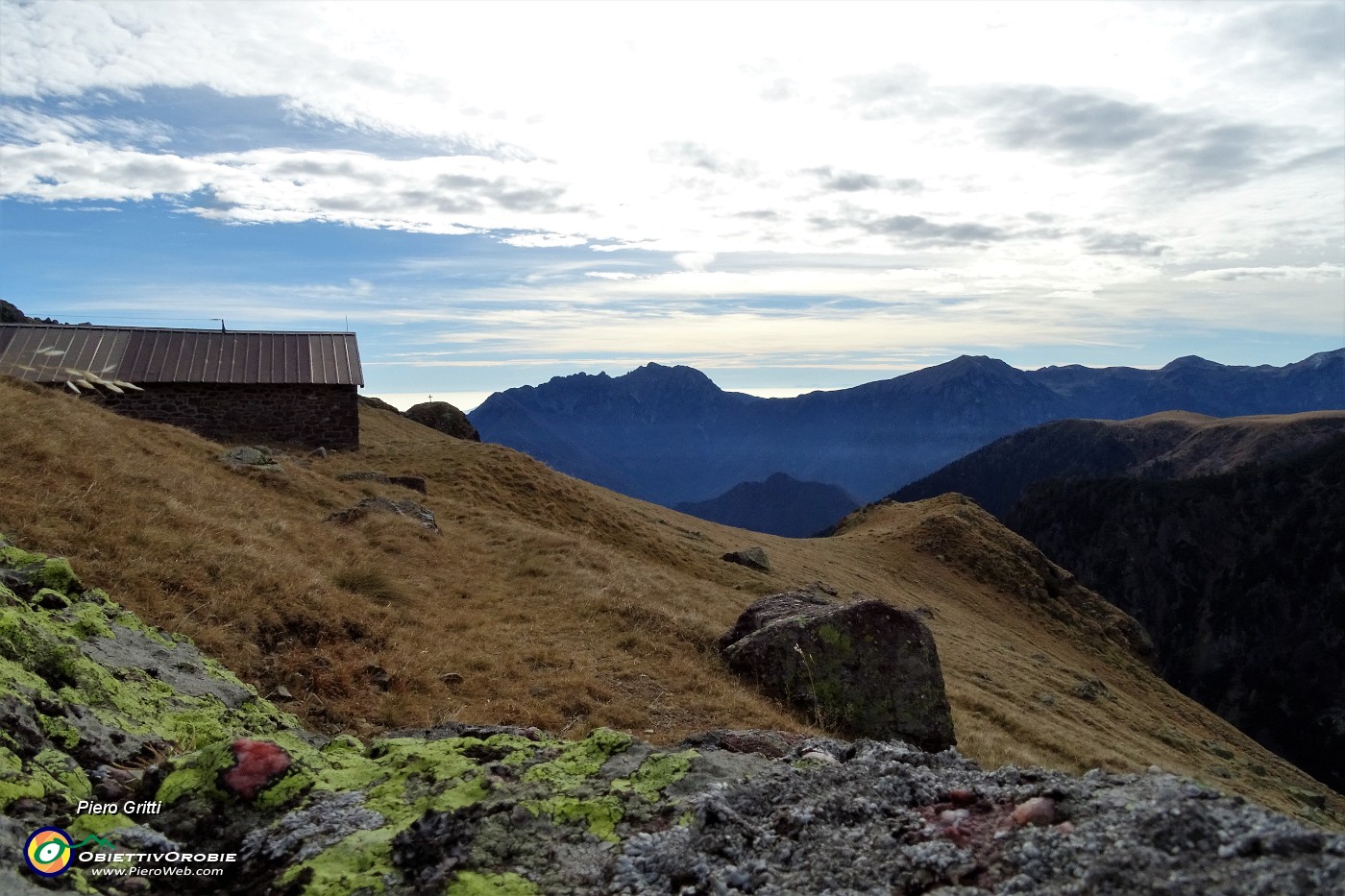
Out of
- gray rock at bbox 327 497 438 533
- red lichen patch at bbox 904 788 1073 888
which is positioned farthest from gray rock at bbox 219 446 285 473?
red lichen patch at bbox 904 788 1073 888

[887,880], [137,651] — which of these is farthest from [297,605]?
[887,880]

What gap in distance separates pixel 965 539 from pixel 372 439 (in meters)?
42.8

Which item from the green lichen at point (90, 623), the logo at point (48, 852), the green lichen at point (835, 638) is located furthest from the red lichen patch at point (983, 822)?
the green lichen at point (835, 638)

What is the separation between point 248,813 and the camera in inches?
187

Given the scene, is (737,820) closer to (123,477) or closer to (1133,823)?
(1133,823)

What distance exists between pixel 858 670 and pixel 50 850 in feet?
33.4

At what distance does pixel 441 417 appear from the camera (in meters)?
60.4

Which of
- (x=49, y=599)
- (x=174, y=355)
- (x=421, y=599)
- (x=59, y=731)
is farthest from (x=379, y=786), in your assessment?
(x=174, y=355)

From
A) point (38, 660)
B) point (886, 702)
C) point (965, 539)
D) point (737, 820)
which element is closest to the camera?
point (737, 820)

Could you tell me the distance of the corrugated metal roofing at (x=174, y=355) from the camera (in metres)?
31.4

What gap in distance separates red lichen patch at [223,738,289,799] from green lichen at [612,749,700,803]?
2266 millimetres

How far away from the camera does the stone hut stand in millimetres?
31594

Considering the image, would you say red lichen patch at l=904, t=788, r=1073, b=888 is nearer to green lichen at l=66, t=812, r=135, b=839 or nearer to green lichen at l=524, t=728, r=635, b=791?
green lichen at l=524, t=728, r=635, b=791

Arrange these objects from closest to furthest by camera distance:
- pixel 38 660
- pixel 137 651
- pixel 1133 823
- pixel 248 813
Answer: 1. pixel 1133 823
2. pixel 248 813
3. pixel 38 660
4. pixel 137 651
